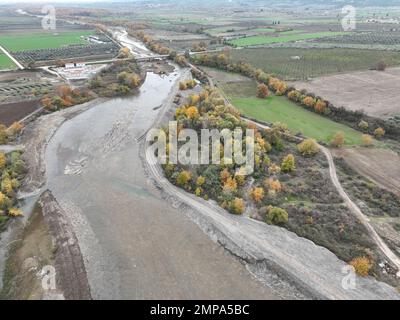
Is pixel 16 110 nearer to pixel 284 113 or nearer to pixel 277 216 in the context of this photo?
pixel 284 113

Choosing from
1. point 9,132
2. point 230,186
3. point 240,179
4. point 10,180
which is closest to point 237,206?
point 230,186

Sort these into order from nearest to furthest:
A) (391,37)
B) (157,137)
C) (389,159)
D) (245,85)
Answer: (389,159)
(157,137)
(245,85)
(391,37)

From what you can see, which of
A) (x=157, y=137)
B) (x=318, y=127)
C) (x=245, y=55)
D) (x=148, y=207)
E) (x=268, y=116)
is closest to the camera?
(x=148, y=207)

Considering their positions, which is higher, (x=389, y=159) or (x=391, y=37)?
(x=391, y=37)

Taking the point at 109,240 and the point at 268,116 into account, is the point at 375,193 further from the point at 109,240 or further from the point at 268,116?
the point at 109,240

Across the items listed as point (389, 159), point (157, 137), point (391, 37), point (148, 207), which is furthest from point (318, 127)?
point (391, 37)

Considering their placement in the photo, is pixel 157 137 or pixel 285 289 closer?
pixel 285 289
